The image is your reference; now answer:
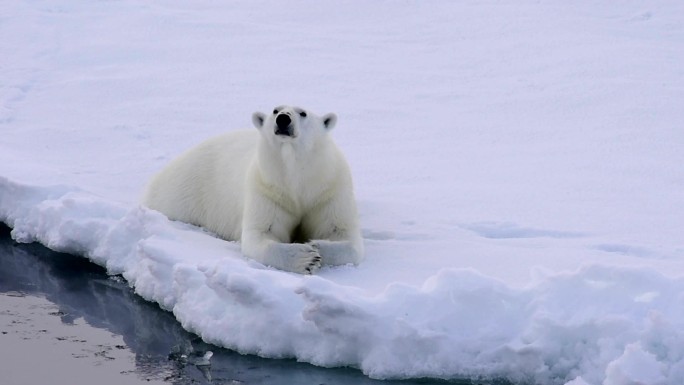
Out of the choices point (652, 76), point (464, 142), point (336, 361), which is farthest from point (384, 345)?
point (652, 76)

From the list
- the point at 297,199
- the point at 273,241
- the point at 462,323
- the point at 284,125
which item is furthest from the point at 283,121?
the point at 462,323

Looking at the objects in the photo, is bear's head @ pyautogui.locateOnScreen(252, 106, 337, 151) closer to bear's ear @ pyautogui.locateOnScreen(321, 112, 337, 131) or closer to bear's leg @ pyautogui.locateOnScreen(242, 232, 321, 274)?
bear's ear @ pyautogui.locateOnScreen(321, 112, 337, 131)

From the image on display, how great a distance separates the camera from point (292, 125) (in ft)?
17.8

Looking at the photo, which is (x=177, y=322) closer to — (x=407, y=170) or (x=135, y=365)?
(x=135, y=365)

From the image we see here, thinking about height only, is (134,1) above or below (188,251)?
above

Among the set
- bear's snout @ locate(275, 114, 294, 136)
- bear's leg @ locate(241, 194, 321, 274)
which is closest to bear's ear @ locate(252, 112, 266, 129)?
bear's snout @ locate(275, 114, 294, 136)

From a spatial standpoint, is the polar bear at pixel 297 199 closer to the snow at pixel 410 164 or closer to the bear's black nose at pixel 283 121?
the bear's black nose at pixel 283 121

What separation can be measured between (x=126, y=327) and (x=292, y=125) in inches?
47.5

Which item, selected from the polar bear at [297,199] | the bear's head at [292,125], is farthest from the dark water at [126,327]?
the bear's head at [292,125]

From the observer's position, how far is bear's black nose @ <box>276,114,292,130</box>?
5371mm

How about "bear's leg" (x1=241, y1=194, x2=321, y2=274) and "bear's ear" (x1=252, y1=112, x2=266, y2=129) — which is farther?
"bear's ear" (x1=252, y1=112, x2=266, y2=129)

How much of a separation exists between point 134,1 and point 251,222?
878 cm

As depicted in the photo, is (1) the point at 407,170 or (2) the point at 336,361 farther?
(1) the point at 407,170

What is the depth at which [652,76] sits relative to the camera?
376 inches
